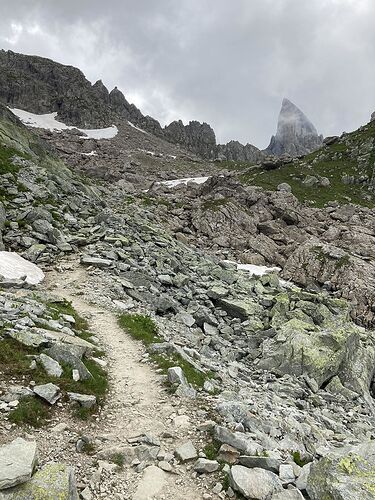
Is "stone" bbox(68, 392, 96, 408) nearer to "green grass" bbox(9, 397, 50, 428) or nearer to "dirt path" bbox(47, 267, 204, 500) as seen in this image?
"dirt path" bbox(47, 267, 204, 500)

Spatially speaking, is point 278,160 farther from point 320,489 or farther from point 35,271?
point 320,489

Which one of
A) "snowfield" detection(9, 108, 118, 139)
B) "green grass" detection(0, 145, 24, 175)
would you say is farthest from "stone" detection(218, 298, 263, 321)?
"snowfield" detection(9, 108, 118, 139)

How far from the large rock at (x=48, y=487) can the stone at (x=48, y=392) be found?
12.4ft

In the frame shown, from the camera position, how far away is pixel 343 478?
808cm

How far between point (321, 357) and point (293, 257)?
32.7 metres

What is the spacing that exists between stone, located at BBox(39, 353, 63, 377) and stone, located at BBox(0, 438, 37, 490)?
13.7ft

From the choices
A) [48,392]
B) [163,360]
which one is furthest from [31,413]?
[163,360]

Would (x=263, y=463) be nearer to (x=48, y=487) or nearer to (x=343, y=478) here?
(x=343, y=478)

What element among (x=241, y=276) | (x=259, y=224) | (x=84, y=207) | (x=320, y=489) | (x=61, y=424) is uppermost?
(x=259, y=224)

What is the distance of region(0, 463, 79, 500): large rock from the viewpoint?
6.97 metres

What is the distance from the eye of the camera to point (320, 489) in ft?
27.2

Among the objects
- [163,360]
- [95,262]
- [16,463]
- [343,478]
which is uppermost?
[95,262]

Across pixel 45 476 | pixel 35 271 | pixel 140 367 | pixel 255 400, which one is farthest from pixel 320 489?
pixel 35 271

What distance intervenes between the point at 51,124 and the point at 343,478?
19421 cm
